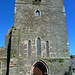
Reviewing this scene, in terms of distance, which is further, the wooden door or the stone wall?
the wooden door

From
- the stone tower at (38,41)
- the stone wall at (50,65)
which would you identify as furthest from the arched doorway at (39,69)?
the stone wall at (50,65)

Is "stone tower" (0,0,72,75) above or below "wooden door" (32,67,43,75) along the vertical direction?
above

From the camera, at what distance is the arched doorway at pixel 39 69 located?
11.9 metres

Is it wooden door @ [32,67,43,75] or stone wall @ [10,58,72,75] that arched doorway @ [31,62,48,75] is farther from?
stone wall @ [10,58,72,75]

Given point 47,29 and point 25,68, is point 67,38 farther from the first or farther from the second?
point 25,68

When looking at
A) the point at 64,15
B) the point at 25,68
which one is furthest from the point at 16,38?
the point at 64,15

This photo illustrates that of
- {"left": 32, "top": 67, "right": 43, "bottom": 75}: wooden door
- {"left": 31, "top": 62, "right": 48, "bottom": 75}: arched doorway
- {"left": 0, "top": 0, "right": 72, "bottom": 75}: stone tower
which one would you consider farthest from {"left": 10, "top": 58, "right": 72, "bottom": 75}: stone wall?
{"left": 32, "top": 67, "right": 43, "bottom": 75}: wooden door

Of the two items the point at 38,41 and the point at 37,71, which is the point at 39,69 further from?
the point at 38,41

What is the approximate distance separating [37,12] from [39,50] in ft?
18.1

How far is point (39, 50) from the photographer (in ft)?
40.8

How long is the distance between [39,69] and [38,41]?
138 inches

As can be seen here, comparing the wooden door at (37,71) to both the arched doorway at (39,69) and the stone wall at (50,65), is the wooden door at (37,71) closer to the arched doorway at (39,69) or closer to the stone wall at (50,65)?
the arched doorway at (39,69)

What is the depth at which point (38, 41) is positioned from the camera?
1281 centimetres

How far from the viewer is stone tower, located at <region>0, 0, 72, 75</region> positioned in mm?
11586
